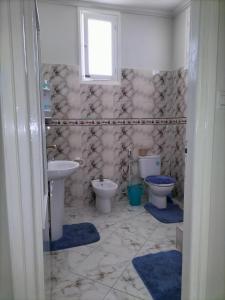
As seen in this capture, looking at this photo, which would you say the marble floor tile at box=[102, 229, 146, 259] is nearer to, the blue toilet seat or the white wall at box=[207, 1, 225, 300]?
the blue toilet seat

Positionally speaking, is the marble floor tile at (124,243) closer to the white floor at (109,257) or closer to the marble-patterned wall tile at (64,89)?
the white floor at (109,257)

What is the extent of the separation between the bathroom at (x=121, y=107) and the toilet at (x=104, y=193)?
2.8 inches

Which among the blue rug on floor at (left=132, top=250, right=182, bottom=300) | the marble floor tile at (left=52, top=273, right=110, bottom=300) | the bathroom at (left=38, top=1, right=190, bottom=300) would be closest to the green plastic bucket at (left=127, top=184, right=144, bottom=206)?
the bathroom at (left=38, top=1, right=190, bottom=300)

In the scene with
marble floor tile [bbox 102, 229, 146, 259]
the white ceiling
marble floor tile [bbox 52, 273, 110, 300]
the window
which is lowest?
marble floor tile [bbox 102, 229, 146, 259]

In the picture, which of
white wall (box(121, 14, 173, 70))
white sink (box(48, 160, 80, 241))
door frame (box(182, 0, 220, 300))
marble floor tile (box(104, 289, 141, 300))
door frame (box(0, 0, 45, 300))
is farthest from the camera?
white wall (box(121, 14, 173, 70))

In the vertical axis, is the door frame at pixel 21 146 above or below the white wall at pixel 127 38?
below

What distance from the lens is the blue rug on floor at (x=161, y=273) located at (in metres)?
1.64

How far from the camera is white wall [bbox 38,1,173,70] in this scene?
297 cm

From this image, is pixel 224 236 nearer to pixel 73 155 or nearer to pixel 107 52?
pixel 73 155

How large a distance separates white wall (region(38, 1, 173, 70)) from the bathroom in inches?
0.5

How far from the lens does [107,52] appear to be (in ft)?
10.8

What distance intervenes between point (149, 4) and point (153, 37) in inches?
17.1

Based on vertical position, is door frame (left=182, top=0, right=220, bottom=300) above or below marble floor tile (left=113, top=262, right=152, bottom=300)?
above

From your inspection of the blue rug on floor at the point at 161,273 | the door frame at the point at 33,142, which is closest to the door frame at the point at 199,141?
the door frame at the point at 33,142
